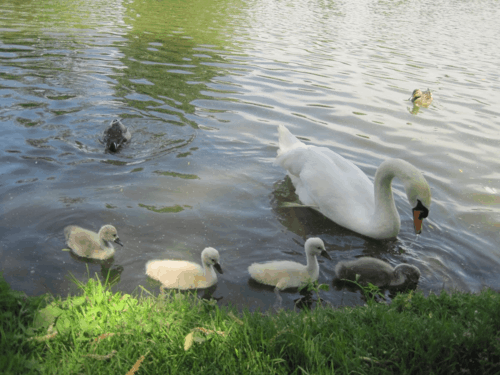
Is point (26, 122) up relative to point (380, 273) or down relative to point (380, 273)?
down

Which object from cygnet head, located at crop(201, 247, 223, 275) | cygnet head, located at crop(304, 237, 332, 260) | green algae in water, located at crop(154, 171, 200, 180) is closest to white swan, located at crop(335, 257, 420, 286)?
cygnet head, located at crop(304, 237, 332, 260)

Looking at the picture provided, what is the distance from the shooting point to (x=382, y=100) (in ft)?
39.2

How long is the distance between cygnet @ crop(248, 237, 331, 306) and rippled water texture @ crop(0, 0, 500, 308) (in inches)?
5.1

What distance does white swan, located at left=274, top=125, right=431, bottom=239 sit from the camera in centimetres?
521

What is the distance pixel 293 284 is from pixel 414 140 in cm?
597

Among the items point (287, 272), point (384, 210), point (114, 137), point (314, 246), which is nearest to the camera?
point (287, 272)

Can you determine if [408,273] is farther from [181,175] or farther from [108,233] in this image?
[181,175]

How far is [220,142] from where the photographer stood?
830 cm

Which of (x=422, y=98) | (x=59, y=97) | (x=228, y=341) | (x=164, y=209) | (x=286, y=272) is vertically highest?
(x=422, y=98)

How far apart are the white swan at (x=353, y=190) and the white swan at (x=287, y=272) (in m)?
1.18

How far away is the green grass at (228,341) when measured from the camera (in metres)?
2.96

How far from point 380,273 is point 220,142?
171 inches

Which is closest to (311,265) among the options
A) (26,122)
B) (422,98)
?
(26,122)

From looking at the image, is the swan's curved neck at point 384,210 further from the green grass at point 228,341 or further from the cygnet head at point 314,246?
the green grass at point 228,341
